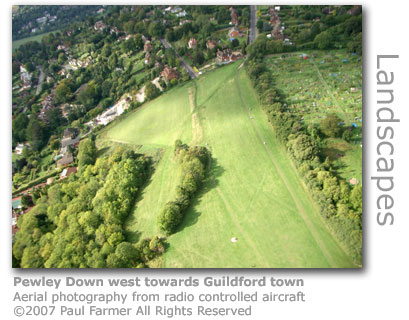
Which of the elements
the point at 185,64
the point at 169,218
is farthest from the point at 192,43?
the point at 169,218

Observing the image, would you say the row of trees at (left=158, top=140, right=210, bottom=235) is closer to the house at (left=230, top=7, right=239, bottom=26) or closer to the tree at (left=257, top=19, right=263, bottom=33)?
the tree at (left=257, top=19, right=263, bottom=33)

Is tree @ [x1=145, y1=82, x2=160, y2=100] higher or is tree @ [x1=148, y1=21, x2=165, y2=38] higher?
tree @ [x1=148, y1=21, x2=165, y2=38]

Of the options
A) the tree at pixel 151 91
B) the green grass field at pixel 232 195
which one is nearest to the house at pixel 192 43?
the tree at pixel 151 91

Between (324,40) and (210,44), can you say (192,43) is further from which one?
(324,40)

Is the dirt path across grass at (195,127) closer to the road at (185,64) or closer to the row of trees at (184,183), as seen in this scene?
the row of trees at (184,183)

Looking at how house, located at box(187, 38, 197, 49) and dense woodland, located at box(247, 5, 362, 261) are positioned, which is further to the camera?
house, located at box(187, 38, 197, 49)

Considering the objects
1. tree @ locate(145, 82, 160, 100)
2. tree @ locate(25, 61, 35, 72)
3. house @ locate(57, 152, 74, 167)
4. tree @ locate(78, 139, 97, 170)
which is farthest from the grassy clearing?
tree @ locate(25, 61, 35, 72)
